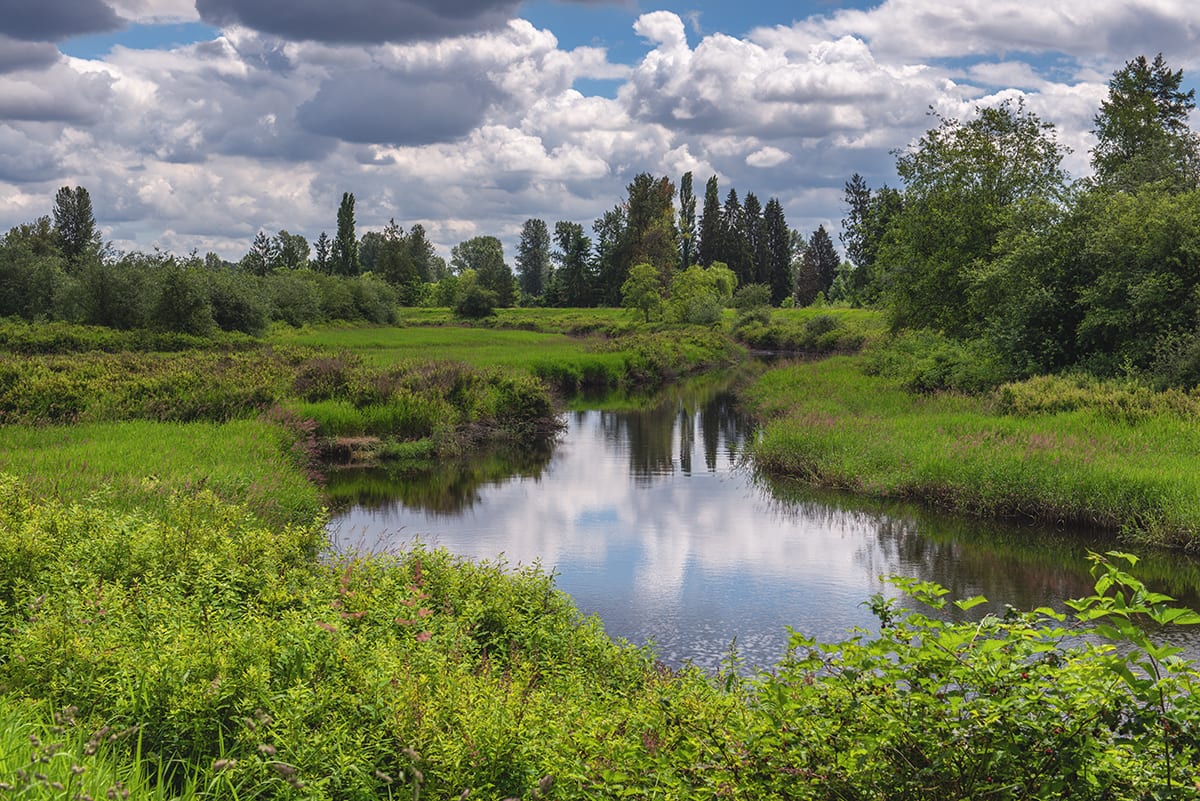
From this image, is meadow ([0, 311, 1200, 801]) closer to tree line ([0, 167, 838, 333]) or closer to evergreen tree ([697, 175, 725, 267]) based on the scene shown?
tree line ([0, 167, 838, 333])

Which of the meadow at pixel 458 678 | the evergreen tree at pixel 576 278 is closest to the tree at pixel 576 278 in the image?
the evergreen tree at pixel 576 278

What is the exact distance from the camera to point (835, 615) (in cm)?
1288

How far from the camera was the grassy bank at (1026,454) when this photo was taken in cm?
1641

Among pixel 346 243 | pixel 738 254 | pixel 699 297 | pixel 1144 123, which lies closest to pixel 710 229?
pixel 738 254

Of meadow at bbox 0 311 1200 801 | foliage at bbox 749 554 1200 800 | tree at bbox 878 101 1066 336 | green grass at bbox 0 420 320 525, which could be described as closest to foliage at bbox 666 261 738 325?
tree at bbox 878 101 1066 336

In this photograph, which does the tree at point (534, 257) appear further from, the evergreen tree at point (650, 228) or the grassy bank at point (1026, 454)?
the grassy bank at point (1026, 454)

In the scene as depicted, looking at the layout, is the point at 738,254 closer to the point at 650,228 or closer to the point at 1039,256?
the point at 650,228

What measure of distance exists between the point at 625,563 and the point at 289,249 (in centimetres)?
11769

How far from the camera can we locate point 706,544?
17141mm

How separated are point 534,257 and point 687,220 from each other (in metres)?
49.4

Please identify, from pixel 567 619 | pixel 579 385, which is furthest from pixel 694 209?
pixel 567 619

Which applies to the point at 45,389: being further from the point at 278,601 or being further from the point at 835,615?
the point at 835,615

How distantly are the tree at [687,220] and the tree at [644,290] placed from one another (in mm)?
39603

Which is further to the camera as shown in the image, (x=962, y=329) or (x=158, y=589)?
(x=962, y=329)
